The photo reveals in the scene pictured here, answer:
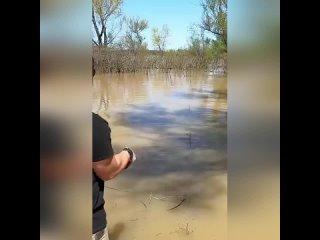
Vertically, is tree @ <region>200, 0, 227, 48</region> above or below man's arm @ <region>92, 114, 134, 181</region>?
above

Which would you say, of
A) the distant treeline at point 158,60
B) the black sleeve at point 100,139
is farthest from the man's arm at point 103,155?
the distant treeline at point 158,60

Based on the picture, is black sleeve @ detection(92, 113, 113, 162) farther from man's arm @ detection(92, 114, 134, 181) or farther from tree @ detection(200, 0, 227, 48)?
tree @ detection(200, 0, 227, 48)

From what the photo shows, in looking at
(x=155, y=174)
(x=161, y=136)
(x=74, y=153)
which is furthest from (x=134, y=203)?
(x=74, y=153)

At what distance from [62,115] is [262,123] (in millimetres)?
489

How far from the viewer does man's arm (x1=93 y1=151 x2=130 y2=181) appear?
103 cm

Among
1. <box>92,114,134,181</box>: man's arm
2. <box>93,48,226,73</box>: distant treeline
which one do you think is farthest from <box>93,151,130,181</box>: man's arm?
<box>93,48,226,73</box>: distant treeline

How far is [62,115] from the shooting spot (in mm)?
878

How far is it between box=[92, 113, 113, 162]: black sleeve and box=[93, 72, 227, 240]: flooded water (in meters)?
0.05

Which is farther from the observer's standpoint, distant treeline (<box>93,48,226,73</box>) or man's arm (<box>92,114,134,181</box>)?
distant treeline (<box>93,48,226,73</box>)

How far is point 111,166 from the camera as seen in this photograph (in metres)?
1.06

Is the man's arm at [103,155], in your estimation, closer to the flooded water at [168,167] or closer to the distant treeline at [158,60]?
the flooded water at [168,167]

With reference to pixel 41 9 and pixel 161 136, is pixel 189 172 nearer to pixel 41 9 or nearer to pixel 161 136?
pixel 161 136

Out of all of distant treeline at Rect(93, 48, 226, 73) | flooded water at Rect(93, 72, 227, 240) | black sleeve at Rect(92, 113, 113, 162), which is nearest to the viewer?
black sleeve at Rect(92, 113, 113, 162)

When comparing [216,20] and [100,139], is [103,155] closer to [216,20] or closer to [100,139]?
[100,139]
